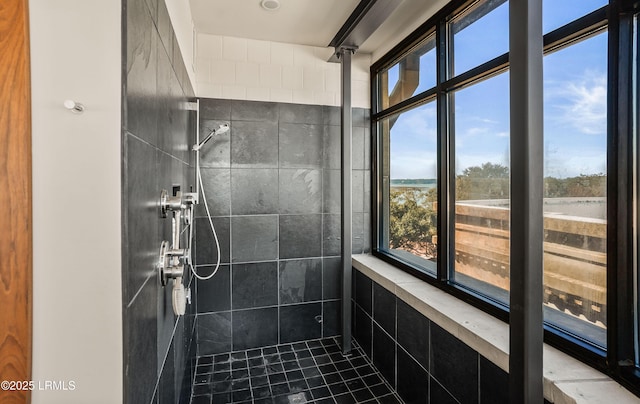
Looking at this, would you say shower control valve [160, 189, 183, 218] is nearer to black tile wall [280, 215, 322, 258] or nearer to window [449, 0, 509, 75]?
black tile wall [280, 215, 322, 258]

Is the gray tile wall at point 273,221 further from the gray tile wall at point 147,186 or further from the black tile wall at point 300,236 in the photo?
the gray tile wall at point 147,186

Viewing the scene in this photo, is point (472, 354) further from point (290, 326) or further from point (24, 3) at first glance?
point (24, 3)

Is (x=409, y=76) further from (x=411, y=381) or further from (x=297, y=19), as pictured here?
(x=411, y=381)

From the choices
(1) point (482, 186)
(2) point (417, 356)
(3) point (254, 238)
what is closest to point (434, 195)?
(1) point (482, 186)

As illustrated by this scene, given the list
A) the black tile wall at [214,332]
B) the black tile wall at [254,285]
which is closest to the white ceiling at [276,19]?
the black tile wall at [254,285]

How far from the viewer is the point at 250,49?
254cm

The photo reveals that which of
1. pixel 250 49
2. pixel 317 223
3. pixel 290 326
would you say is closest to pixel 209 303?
pixel 290 326

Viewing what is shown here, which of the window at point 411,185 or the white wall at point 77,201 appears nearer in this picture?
the white wall at point 77,201

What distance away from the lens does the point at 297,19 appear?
2.25m

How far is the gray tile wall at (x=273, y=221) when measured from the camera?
2.47 m

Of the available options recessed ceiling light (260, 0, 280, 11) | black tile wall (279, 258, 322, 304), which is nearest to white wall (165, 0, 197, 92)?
recessed ceiling light (260, 0, 280, 11)

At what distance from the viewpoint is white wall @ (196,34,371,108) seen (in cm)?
246

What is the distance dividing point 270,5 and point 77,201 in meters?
1.89

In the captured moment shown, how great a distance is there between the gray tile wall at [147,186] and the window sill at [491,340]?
1290 millimetres
